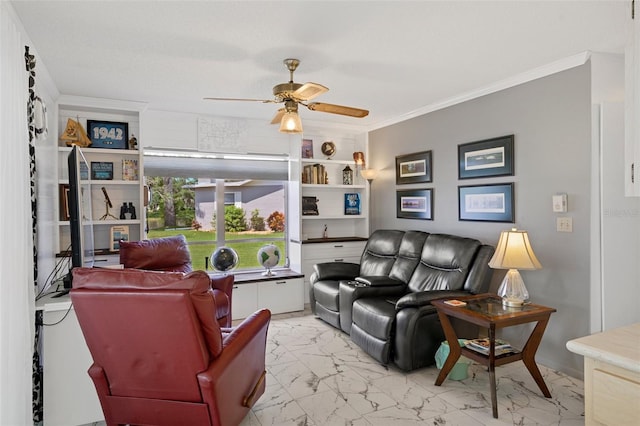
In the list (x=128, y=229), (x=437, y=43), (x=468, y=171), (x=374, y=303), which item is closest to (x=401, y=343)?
(x=374, y=303)

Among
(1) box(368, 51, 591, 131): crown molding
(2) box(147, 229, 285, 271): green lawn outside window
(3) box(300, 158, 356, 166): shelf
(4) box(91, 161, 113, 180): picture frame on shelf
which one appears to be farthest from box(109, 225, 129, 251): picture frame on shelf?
(1) box(368, 51, 591, 131): crown molding

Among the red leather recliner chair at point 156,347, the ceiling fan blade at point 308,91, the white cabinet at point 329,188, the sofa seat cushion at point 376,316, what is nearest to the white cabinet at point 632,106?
the ceiling fan blade at point 308,91

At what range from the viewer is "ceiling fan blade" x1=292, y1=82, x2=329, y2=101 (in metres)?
2.63

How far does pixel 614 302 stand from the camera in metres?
2.86

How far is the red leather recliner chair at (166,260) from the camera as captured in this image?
3535mm

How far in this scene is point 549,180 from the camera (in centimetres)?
318

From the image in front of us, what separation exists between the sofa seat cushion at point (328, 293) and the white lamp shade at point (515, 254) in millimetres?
1647

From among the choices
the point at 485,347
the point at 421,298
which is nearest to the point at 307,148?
the point at 421,298

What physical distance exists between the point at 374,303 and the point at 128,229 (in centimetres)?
285

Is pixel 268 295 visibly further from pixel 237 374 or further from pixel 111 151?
pixel 237 374

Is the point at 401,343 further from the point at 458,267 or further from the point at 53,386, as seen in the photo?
the point at 53,386

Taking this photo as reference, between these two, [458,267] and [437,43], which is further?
[458,267]

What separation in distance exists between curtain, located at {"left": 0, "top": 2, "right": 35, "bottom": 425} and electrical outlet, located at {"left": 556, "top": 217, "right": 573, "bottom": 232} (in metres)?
3.65

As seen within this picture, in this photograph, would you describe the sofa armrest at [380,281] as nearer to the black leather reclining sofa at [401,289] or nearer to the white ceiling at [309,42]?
the black leather reclining sofa at [401,289]
